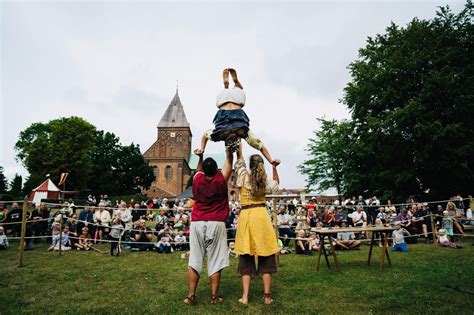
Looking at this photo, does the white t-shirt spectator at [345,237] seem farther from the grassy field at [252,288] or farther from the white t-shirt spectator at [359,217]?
the grassy field at [252,288]

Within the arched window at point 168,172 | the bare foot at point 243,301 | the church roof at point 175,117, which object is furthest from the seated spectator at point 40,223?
the church roof at point 175,117

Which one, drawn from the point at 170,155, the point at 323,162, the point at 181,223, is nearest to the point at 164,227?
the point at 181,223

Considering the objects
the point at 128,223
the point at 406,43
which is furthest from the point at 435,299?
the point at 406,43

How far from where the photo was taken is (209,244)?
14.6ft

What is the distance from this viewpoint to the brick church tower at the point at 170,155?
6700cm

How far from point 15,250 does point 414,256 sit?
41.4 feet

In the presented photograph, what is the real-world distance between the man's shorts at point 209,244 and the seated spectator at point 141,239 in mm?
6015

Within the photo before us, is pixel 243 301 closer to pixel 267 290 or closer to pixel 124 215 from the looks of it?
pixel 267 290

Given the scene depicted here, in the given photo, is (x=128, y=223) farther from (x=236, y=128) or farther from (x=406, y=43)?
(x=406, y=43)

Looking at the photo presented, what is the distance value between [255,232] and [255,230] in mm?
29

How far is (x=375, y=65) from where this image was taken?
67.6 ft

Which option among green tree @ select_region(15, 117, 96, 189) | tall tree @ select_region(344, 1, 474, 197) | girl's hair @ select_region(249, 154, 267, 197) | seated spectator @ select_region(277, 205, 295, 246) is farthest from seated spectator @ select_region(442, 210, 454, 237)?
green tree @ select_region(15, 117, 96, 189)

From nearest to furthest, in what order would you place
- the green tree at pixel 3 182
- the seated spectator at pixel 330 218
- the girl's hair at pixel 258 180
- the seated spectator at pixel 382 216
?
the girl's hair at pixel 258 180 → the seated spectator at pixel 382 216 → the seated spectator at pixel 330 218 → the green tree at pixel 3 182

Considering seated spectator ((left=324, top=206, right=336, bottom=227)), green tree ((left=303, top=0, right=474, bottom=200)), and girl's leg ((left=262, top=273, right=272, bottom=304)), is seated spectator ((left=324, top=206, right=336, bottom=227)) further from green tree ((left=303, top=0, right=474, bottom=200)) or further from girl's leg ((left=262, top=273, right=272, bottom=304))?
girl's leg ((left=262, top=273, right=272, bottom=304))
